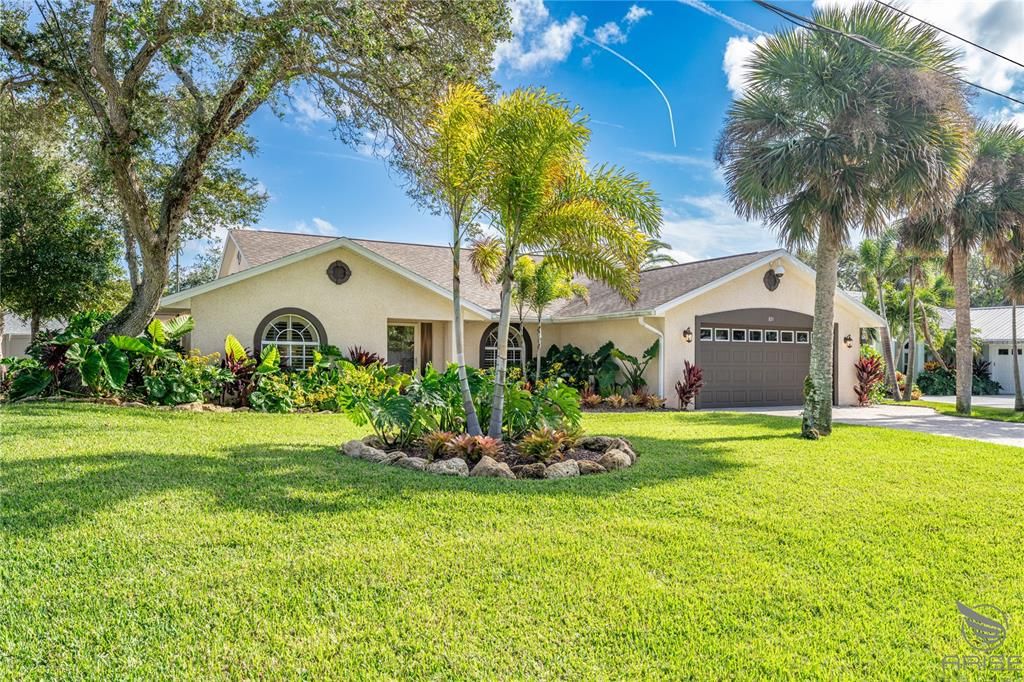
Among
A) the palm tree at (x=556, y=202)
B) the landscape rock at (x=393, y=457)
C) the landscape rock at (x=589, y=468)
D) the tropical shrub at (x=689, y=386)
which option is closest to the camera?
the landscape rock at (x=589, y=468)

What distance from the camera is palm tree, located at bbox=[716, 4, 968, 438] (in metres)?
10.2

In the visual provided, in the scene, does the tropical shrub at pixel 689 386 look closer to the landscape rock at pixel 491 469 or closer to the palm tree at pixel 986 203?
the palm tree at pixel 986 203

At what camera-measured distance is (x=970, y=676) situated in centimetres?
326

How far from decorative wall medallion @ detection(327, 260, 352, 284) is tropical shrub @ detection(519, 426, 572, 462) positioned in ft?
29.2

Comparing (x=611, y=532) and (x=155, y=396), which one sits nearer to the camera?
(x=611, y=532)

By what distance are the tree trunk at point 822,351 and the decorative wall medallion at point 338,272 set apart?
10.7 m

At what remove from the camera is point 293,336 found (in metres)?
15.0

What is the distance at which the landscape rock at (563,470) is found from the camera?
7.17 m

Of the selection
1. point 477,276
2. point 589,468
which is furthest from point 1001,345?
point 589,468

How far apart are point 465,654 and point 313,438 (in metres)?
6.86

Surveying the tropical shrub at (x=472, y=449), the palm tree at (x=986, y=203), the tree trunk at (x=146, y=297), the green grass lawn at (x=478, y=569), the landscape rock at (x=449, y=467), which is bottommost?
the green grass lawn at (x=478, y=569)

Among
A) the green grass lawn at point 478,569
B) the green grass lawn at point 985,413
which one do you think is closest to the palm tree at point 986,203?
the green grass lawn at point 985,413

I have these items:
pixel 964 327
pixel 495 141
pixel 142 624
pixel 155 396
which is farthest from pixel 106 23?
pixel 964 327

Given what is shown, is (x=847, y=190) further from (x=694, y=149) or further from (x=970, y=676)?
(x=970, y=676)
